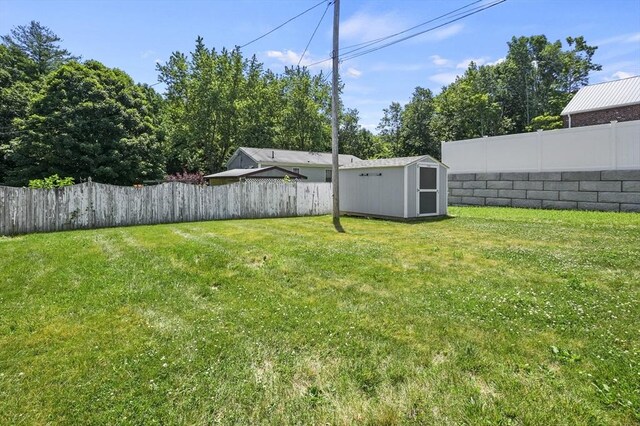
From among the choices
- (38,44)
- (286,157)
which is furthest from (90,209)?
(38,44)

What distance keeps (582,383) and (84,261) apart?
22.0ft

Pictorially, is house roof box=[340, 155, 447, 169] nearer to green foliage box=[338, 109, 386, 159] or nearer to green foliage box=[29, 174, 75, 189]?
green foliage box=[29, 174, 75, 189]

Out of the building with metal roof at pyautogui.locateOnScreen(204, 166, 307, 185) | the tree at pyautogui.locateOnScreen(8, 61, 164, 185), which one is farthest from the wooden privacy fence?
the tree at pyautogui.locateOnScreen(8, 61, 164, 185)

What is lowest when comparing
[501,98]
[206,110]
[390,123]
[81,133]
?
[81,133]

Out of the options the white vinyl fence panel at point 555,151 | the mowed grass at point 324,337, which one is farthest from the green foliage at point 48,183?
the white vinyl fence panel at point 555,151

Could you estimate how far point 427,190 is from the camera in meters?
12.1

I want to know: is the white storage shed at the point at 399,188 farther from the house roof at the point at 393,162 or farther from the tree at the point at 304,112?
the tree at the point at 304,112

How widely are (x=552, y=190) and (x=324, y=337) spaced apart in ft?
44.5

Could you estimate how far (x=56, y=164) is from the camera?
20969mm

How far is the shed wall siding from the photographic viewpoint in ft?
38.8

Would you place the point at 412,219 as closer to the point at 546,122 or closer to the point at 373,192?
the point at 373,192

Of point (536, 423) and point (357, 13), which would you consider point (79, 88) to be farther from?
point (536, 423)

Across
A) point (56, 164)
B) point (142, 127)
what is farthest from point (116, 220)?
point (142, 127)

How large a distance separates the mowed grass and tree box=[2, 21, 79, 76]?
33819mm
